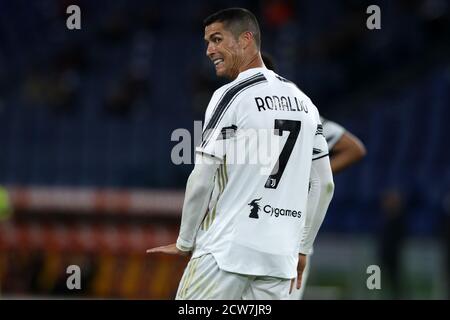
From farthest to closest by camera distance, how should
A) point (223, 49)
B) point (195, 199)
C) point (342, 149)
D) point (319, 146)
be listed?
point (342, 149)
point (319, 146)
point (223, 49)
point (195, 199)

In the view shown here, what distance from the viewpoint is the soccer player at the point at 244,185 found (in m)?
4.83

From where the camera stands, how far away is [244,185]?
4863 mm

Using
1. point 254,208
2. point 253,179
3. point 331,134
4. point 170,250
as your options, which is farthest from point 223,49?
point 331,134

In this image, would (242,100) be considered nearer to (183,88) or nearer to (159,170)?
(159,170)

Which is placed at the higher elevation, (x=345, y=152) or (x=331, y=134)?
(x=331, y=134)

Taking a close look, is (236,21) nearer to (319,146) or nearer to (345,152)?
(319,146)

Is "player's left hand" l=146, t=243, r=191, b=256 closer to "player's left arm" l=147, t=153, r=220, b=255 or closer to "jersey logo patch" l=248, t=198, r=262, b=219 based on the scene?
"player's left arm" l=147, t=153, r=220, b=255

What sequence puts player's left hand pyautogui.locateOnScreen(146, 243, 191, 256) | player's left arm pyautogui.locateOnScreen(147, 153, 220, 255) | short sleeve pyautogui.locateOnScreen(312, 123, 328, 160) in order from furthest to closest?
short sleeve pyautogui.locateOnScreen(312, 123, 328, 160) < player's left hand pyautogui.locateOnScreen(146, 243, 191, 256) < player's left arm pyautogui.locateOnScreen(147, 153, 220, 255)

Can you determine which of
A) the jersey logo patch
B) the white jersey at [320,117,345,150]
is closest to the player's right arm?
the white jersey at [320,117,345,150]

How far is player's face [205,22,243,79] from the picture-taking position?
16.4 ft

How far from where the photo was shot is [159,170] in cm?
1548

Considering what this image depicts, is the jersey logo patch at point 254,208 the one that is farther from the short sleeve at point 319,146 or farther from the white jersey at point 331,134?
the white jersey at point 331,134

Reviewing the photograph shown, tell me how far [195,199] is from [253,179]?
28cm

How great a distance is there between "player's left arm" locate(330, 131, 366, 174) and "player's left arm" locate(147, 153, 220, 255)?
2.50 m
